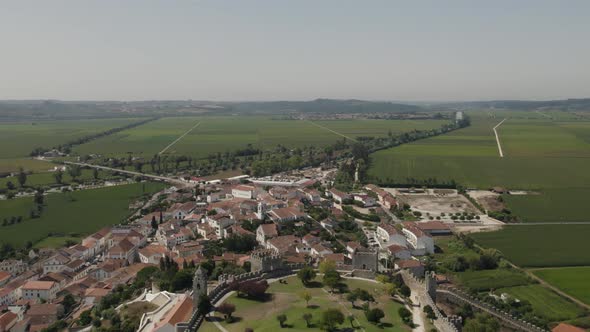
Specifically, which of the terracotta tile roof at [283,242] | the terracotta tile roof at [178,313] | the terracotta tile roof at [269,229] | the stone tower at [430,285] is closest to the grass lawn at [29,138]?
the terracotta tile roof at [269,229]

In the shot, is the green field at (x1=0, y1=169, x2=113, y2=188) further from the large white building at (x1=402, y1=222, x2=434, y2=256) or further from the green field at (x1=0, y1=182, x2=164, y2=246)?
the large white building at (x1=402, y1=222, x2=434, y2=256)

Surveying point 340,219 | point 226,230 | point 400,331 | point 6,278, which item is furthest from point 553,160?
point 6,278

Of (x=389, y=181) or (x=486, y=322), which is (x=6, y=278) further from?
(x=389, y=181)

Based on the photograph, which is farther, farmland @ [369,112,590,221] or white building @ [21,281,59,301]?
farmland @ [369,112,590,221]

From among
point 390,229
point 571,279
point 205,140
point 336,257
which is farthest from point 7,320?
point 205,140

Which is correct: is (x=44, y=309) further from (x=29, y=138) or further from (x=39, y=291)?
(x=29, y=138)

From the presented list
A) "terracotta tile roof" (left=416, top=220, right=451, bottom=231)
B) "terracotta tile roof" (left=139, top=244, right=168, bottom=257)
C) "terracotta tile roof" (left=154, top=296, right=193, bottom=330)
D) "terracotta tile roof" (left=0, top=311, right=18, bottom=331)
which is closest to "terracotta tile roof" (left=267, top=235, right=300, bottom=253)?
"terracotta tile roof" (left=139, top=244, right=168, bottom=257)
